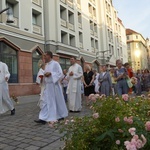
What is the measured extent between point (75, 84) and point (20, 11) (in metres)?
12.9

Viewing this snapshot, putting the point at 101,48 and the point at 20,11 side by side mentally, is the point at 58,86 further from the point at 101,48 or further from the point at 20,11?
the point at 101,48

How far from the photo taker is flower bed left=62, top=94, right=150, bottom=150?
215 centimetres

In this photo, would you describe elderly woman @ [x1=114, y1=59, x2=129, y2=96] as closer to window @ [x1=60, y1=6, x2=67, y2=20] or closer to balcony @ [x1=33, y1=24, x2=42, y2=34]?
balcony @ [x1=33, y1=24, x2=42, y2=34]

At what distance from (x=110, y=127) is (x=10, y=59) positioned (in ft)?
54.2

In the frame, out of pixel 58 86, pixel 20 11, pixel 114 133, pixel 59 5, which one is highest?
pixel 59 5

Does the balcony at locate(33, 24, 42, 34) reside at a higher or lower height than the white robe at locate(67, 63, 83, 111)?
higher

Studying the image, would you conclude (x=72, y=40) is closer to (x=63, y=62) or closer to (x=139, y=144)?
(x=63, y=62)

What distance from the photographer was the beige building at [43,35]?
17.9 metres

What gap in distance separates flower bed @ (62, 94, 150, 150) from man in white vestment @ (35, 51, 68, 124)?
358cm

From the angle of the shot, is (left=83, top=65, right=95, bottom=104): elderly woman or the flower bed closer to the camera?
the flower bed

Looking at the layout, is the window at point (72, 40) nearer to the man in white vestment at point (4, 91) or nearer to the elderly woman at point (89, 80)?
the elderly woman at point (89, 80)

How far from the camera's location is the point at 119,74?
7.74 meters

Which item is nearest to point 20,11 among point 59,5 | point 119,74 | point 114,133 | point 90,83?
point 59,5

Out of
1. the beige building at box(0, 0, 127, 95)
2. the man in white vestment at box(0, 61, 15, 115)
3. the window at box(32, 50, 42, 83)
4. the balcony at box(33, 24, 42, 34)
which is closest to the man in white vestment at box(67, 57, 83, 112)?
the man in white vestment at box(0, 61, 15, 115)
